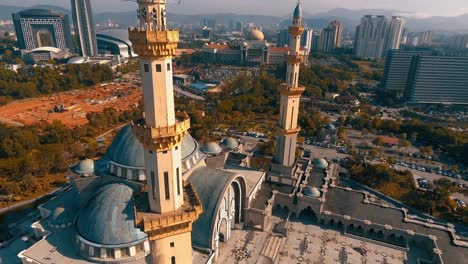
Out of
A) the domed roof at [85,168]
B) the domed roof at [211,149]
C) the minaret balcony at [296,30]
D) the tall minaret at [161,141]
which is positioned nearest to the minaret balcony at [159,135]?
the tall minaret at [161,141]

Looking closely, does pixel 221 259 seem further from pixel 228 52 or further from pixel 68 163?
pixel 228 52

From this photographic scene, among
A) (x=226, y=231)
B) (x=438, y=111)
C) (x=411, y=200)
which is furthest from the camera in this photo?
(x=438, y=111)

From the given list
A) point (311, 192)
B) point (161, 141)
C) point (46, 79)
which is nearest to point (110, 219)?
point (161, 141)

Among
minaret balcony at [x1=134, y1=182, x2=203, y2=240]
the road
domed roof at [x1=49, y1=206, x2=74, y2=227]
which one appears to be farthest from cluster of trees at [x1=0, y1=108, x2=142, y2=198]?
the road

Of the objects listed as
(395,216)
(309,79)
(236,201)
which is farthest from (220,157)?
(309,79)

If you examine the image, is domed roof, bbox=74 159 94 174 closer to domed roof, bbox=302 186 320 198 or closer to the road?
domed roof, bbox=302 186 320 198
